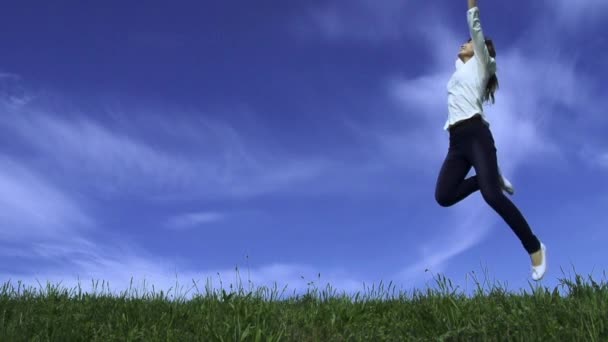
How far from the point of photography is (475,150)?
7648 millimetres

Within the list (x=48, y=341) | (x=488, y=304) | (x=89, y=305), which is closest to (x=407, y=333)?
(x=488, y=304)

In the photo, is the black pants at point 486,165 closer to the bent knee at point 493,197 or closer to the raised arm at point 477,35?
the bent knee at point 493,197

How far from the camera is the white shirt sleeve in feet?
24.8

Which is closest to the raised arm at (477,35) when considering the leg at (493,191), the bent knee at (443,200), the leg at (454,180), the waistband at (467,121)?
the waistband at (467,121)

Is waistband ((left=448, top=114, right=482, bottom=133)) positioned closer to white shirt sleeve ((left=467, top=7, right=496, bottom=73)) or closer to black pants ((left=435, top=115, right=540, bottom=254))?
black pants ((left=435, top=115, right=540, bottom=254))

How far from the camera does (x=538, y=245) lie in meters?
7.71

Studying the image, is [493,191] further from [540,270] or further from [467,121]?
[540,270]

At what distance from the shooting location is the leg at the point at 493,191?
24.9ft

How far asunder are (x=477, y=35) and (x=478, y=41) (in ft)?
0.30

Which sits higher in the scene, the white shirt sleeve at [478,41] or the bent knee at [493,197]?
the white shirt sleeve at [478,41]

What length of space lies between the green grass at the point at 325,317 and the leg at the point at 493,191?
979mm

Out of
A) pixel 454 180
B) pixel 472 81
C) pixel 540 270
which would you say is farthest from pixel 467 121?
pixel 540 270

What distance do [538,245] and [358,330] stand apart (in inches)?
117

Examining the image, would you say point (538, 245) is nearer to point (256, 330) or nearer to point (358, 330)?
point (358, 330)
